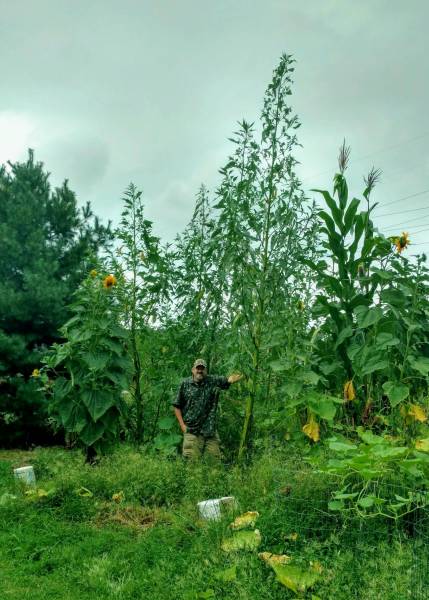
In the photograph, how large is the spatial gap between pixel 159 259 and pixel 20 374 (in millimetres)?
4078

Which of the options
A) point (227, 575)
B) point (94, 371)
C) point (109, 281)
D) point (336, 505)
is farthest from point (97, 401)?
point (336, 505)

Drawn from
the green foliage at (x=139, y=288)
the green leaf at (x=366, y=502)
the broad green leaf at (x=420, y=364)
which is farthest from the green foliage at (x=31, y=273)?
the green leaf at (x=366, y=502)

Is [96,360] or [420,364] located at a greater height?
[96,360]

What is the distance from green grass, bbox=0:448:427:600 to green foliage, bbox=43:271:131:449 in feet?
2.44

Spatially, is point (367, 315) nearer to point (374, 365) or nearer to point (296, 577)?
point (374, 365)

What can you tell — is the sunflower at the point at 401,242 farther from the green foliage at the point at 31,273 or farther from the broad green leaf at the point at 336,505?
the green foliage at the point at 31,273

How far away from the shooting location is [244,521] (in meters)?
4.34

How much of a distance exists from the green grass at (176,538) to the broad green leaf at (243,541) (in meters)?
0.04

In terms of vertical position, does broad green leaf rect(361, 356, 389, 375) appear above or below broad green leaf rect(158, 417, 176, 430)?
above

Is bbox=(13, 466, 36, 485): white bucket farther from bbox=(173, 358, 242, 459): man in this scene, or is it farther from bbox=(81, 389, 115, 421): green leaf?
bbox=(173, 358, 242, 459): man

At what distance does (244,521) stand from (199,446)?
2576mm

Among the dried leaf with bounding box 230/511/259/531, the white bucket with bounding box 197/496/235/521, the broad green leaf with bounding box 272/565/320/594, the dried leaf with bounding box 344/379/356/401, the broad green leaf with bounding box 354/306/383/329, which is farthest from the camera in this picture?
the dried leaf with bounding box 344/379/356/401

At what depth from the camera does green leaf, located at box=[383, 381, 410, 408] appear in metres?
5.20

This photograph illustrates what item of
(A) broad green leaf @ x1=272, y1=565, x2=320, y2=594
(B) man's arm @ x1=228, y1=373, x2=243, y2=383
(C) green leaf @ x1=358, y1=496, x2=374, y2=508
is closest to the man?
(B) man's arm @ x1=228, y1=373, x2=243, y2=383
